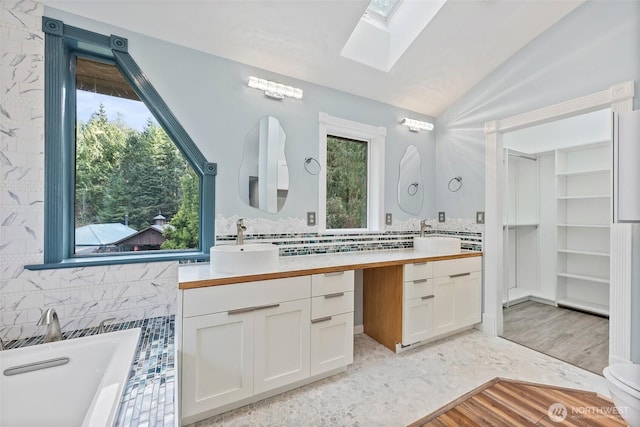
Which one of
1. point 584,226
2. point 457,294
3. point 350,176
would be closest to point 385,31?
point 350,176

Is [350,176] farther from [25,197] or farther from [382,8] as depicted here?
[25,197]

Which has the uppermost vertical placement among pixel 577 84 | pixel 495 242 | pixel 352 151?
pixel 577 84

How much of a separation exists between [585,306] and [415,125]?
2.92 meters

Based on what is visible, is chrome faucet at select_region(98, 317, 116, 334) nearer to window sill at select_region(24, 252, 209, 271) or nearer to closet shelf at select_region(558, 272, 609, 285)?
window sill at select_region(24, 252, 209, 271)

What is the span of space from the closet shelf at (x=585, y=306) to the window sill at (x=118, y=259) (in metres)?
4.11

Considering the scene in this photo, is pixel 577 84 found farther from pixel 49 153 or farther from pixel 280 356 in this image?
pixel 49 153

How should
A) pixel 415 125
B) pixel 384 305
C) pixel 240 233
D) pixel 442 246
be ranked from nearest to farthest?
pixel 240 233 → pixel 384 305 → pixel 442 246 → pixel 415 125

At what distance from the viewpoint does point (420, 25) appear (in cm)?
212

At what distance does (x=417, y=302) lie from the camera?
7.30 feet

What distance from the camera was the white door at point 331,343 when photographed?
1761 millimetres

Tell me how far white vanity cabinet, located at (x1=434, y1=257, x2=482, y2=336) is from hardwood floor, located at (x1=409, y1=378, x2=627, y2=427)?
0.64 metres

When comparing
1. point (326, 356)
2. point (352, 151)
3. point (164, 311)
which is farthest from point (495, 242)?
point (164, 311)

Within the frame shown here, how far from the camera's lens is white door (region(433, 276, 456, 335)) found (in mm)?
2334

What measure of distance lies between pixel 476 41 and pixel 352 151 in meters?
1.37
